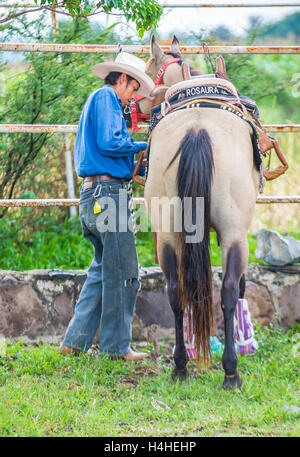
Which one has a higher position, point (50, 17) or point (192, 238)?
point (50, 17)

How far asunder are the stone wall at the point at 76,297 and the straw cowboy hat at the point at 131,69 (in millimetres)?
1472

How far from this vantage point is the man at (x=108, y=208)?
3.65 meters

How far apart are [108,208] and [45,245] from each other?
1723mm

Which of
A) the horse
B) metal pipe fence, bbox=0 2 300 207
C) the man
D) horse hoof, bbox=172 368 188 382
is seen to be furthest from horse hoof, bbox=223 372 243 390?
metal pipe fence, bbox=0 2 300 207

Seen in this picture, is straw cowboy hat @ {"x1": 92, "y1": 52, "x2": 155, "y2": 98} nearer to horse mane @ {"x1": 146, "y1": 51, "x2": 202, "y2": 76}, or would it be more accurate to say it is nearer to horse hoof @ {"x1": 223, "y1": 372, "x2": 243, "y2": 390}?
horse mane @ {"x1": 146, "y1": 51, "x2": 202, "y2": 76}

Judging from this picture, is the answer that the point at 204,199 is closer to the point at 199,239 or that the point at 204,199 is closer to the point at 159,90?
the point at 199,239

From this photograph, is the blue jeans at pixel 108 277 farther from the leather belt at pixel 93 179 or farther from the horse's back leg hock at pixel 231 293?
the horse's back leg hock at pixel 231 293

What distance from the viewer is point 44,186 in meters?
5.42

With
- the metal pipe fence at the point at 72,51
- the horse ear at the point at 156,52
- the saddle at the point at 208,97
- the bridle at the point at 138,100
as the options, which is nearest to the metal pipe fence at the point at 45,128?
the metal pipe fence at the point at 72,51

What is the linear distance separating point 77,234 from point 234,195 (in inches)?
105

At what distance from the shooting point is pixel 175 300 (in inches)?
132
